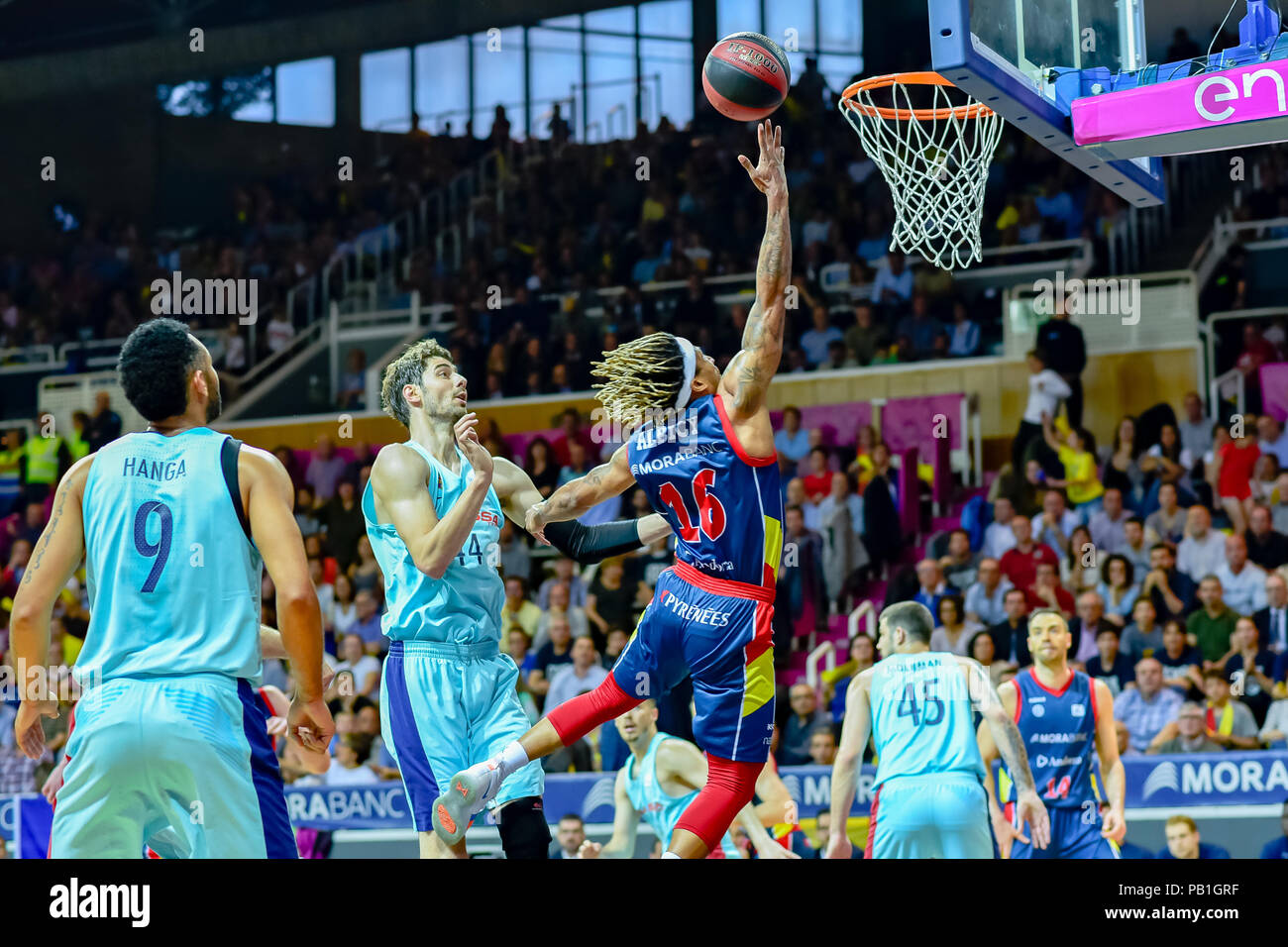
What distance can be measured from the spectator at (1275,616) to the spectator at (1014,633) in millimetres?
1464

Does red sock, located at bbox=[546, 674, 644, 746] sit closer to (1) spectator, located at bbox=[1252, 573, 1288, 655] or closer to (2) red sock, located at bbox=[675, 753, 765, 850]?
(2) red sock, located at bbox=[675, 753, 765, 850]

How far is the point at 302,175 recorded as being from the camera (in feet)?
69.7

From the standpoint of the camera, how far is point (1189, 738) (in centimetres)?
975

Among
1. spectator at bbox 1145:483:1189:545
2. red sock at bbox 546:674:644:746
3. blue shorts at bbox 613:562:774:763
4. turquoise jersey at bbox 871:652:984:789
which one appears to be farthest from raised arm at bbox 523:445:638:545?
spectator at bbox 1145:483:1189:545

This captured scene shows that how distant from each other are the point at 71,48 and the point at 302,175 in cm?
325

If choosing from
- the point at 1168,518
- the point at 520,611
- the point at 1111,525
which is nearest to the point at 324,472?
the point at 520,611

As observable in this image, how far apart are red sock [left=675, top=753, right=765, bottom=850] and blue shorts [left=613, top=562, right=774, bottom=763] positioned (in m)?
0.04

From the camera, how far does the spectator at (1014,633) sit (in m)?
10.9

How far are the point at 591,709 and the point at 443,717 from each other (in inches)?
22.0

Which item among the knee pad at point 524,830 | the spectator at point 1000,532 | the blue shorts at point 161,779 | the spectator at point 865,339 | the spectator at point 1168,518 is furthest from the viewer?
the spectator at point 865,339

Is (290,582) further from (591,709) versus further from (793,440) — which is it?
(793,440)

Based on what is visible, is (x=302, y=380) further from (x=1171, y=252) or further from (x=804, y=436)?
(x=1171, y=252)

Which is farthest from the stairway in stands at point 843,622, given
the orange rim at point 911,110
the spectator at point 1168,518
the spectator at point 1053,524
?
the orange rim at point 911,110

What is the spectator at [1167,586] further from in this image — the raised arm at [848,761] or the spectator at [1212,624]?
the raised arm at [848,761]
